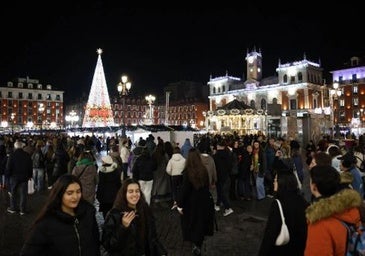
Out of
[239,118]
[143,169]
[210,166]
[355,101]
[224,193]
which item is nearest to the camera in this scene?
[210,166]

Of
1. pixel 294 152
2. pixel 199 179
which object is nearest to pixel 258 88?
pixel 294 152

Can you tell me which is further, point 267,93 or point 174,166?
point 267,93

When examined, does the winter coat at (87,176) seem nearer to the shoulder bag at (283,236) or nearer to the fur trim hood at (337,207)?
the shoulder bag at (283,236)

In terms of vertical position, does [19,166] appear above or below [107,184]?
above

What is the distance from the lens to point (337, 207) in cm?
257

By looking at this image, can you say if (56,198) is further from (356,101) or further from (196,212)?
(356,101)

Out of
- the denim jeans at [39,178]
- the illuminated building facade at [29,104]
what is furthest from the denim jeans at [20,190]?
the illuminated building facade at [29,104]

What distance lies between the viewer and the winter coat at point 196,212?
18.0ft

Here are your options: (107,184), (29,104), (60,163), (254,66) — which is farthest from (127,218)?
(29,104)

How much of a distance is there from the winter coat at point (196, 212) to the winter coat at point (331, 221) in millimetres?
3006

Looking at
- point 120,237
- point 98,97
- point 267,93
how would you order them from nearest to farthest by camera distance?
point 120,237
point 98,97
point 267,93

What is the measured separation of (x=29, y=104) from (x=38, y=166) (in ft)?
261

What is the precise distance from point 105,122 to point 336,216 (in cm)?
3076

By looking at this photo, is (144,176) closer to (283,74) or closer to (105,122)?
(105,122)
